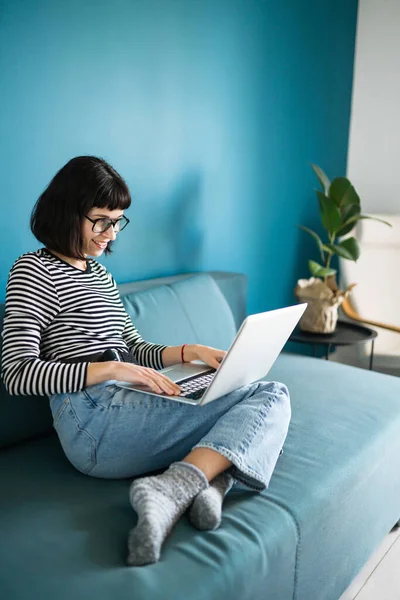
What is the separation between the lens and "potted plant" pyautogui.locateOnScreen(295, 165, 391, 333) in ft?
9.09

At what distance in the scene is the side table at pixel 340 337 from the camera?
2.71m

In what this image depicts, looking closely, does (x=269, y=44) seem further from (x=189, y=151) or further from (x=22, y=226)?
(x=22, y=226)

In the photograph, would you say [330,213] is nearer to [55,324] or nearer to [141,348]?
[141,348]

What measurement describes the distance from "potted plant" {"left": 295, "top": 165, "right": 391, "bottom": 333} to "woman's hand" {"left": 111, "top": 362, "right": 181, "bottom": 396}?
146 centimetres

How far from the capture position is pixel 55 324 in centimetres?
155

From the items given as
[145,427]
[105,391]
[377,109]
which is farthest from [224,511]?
[377,109]

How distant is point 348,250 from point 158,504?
1859mm

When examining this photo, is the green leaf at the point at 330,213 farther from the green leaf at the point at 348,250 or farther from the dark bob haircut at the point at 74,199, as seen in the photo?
the dark bob haircut at the point at 74,199

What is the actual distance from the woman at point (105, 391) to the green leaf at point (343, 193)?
4.77ft

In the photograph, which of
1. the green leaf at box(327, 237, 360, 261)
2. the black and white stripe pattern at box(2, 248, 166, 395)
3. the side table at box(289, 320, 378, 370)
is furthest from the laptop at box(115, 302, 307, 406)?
the green leaf at box(327, 237, 360, 261)

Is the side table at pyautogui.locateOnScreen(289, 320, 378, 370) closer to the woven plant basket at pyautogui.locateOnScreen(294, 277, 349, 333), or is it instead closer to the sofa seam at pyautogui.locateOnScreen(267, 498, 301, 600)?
the woven plant basket at pyautogui.locateOnScreen(294, 277, 349, 333)

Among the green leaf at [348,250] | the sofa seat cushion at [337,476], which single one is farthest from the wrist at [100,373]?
the green leaf at [348,250]

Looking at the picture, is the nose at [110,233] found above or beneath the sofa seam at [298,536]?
above

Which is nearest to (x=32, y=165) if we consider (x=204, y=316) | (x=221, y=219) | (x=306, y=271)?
(x=204, y=316)
